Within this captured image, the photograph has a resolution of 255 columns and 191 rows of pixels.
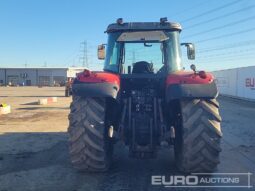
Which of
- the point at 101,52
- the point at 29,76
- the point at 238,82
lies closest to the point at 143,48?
the point at 101,52

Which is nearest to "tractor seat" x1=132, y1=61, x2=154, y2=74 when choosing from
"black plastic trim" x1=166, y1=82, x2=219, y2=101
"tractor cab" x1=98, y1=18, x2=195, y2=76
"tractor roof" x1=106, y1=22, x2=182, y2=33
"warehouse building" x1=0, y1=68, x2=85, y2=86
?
"tractor cab" x1=98, y1=18, x2=195, y2=76

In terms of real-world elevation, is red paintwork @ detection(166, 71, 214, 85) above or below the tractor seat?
below

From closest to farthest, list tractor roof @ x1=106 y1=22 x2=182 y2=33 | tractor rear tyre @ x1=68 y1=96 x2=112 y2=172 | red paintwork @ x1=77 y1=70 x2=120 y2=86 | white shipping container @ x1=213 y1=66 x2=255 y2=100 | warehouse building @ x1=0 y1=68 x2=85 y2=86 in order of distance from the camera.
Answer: tractor rear tyre @ x1=68 y1=96 x2=112 y2=172, red paintwork @ x1=77 y1=70 x2=120 y2=86, tractor roof @ x1=106 y1=22 x2=182 y2=33, white shipping container @ x1=213 y1=66 x2=255 y2=100, warehouse building @ x1=0 y1=68 x2=85 y2=86

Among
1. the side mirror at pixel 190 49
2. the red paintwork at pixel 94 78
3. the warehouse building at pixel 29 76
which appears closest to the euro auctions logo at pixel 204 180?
the red paintwork at pixel 94 78

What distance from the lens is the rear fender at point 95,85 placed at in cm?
684

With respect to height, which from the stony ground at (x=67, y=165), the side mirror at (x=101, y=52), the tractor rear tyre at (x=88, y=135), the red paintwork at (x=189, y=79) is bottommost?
the stony ground at (x=67, y=165)

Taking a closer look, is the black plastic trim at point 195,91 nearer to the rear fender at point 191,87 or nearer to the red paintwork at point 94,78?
the rear fender at point 191,87

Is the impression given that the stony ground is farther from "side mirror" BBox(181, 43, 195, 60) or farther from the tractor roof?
the tractor roof

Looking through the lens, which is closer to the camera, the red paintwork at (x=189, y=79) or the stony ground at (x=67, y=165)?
the stony ground at (x=67, y=165)

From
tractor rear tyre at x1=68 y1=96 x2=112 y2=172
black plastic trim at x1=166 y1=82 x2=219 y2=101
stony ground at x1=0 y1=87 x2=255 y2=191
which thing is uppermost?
black plastic trim at x1=166 y1=82 x2=219 y2=101

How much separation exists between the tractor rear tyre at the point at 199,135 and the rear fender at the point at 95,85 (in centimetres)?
127

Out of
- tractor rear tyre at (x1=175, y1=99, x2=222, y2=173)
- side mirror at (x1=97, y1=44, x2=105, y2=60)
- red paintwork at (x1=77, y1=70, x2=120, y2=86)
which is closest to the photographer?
tractor rear tyre at (x1=175, y1=99, x2=222, y2=173)

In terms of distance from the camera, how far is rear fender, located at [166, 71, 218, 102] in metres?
6.70

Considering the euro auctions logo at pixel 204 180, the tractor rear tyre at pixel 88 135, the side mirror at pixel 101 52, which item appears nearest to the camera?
the euro auctions logo at pixel 204 180
